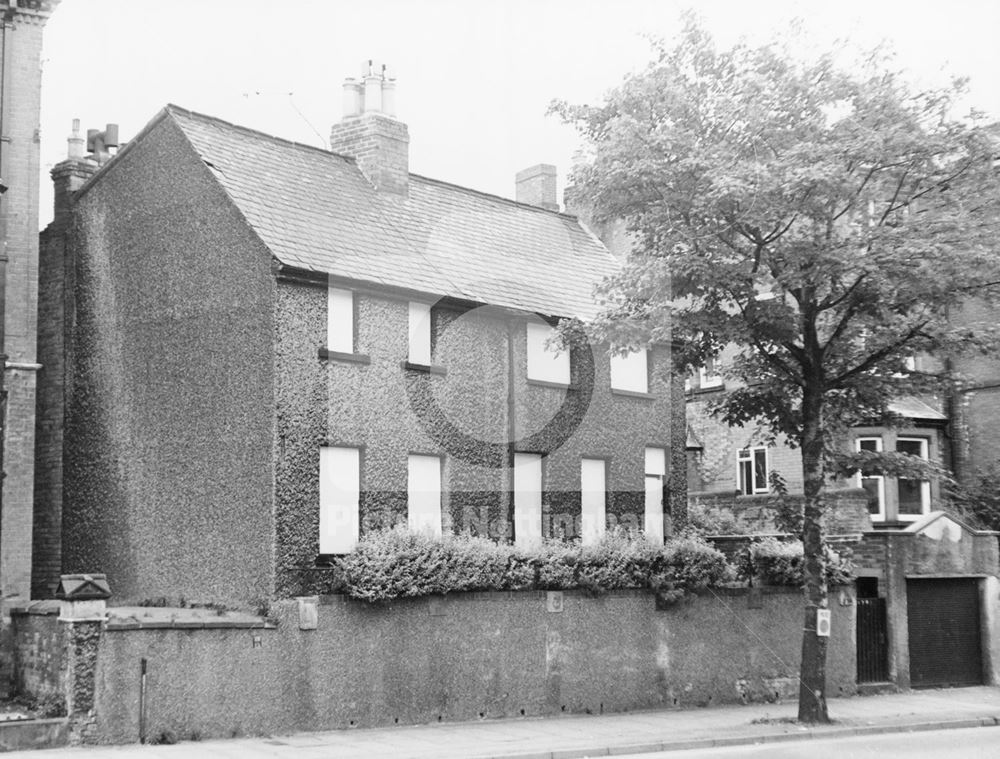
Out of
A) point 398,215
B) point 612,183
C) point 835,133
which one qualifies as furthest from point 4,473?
A: point 835,133

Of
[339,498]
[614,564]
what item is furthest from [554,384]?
[339,498]

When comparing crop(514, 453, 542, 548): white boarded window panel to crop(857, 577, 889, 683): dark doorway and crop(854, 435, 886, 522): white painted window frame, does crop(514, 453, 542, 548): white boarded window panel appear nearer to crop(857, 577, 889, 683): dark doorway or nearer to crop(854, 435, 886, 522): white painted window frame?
crop(857, 577, 889, 683): dark doorway

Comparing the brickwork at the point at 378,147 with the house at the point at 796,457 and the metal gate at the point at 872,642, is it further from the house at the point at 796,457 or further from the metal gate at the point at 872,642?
the metal gate at the point at 872,642

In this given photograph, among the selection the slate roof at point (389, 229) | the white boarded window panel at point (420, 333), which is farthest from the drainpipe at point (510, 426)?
Answer: the white boarded window panel at point (420, 333)

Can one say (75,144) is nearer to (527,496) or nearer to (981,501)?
(527,496)

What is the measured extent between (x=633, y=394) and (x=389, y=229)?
257 inches

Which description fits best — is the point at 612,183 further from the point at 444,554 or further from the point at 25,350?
the point at 25,350

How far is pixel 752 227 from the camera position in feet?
66.0

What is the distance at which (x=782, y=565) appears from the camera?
2566 cm

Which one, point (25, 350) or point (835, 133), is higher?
point (835, 133)

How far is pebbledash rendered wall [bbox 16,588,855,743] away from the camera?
57.8ft

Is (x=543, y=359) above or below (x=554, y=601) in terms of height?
above

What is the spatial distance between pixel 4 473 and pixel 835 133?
15.1 m

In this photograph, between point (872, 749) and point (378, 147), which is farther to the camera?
point (378, 147)
